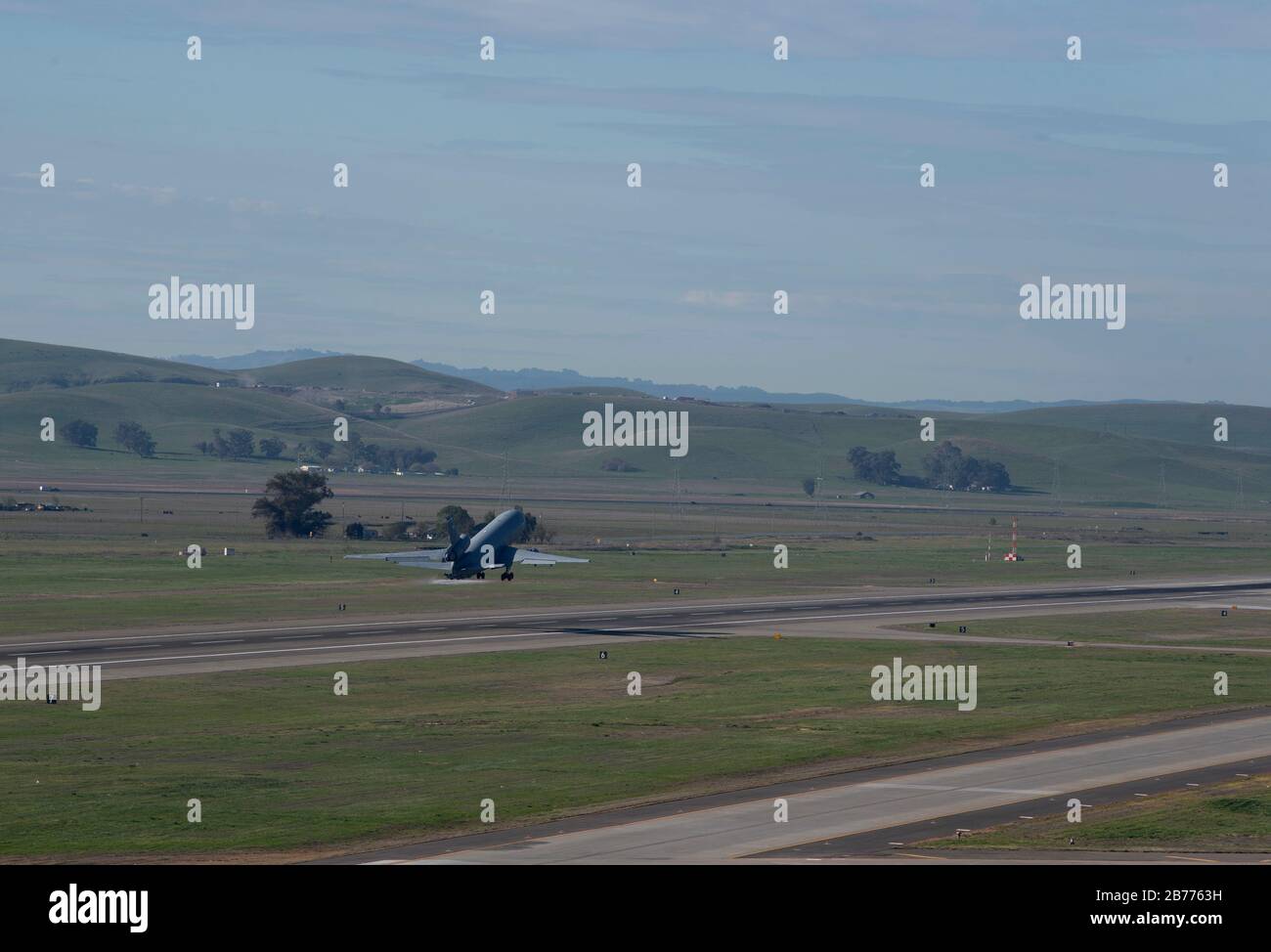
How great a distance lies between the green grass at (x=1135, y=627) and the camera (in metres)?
94.8

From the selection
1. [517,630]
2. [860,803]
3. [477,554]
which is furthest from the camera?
[477,554]

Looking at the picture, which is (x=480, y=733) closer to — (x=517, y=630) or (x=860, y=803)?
(x=860, y=803)

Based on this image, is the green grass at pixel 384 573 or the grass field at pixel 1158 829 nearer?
the grass field at pixel 1158 829

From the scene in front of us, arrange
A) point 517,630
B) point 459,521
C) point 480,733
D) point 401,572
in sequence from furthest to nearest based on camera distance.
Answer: point 459,521
point 401,572
point 517,630
point 480,733

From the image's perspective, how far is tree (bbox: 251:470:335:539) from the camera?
18025 centimetres

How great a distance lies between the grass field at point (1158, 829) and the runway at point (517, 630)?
44.5 meters

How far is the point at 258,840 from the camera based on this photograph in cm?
3909

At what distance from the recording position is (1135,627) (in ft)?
333

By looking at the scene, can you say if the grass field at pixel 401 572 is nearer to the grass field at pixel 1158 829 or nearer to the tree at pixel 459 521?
the tree at pixel 459 521

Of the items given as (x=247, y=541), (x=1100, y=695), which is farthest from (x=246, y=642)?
(x=247, y=541)

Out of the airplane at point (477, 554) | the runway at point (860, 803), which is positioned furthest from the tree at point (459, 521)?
the runway at point (860, 803)

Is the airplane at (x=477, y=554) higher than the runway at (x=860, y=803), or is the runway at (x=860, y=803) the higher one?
the airplane at (x=477, y=554)

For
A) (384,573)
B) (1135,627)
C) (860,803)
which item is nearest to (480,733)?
(860,803)

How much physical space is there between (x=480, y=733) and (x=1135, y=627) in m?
57.8
